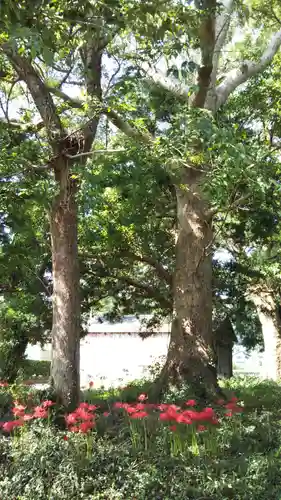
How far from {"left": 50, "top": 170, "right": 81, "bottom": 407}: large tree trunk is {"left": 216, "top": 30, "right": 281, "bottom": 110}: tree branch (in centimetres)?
473

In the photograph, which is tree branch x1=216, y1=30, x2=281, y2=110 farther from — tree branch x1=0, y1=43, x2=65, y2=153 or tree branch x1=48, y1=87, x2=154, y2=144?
tree branch x1=0, y1=43, x2=65, y2=153

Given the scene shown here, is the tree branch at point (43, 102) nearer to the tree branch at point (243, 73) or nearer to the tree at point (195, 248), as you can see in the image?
the tree at point (195, 248)

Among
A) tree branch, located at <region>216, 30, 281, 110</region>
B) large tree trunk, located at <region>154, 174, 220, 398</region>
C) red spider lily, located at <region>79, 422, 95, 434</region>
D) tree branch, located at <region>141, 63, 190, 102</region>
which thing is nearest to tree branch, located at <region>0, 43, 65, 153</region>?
large tree trunk, located at <region>154, 174, 220, 398</region>

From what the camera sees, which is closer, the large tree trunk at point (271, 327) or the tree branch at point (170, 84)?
the tree branch at point (170, 84)

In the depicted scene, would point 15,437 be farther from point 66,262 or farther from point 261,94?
point 261,94

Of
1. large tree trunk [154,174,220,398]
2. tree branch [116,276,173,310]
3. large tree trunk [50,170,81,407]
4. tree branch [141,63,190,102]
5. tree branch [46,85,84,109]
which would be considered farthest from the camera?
tree branch [116,276,173,310]

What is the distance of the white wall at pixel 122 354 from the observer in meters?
28.5

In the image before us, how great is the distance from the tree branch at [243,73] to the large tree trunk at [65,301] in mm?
4725

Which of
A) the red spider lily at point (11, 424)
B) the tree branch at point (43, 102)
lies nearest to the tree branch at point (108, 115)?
the tree branch at point (43, 102)

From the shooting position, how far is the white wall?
93.7 ft

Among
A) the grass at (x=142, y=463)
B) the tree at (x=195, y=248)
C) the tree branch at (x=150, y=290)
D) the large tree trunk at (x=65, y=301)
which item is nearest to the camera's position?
the grass at (x=142, y=463)

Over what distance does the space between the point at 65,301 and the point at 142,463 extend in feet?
11.2

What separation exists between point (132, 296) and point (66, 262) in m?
7.35

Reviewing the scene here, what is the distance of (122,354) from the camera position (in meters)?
30.2
